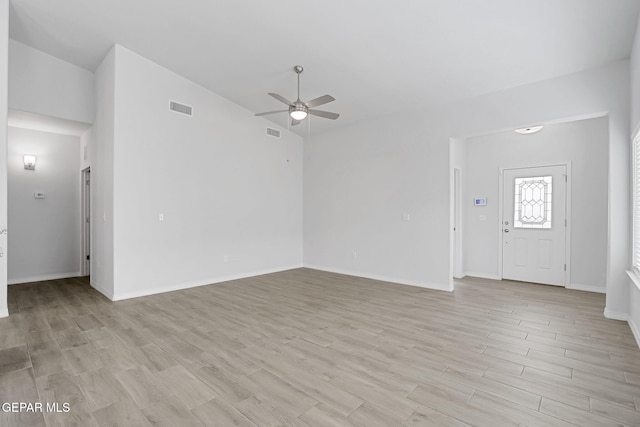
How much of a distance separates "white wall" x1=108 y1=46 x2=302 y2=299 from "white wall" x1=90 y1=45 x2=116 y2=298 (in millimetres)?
201

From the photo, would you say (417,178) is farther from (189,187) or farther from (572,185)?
(189,187)

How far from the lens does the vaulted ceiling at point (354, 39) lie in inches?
129

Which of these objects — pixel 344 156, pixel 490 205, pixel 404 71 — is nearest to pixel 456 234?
pixel 490 205

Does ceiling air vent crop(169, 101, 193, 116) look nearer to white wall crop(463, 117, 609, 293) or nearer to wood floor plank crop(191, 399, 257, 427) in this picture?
wood floor plank crop(191, 399, 257, 427)

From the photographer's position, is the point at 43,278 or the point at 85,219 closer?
the point at 43,278

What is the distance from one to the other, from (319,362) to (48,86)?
5863mm

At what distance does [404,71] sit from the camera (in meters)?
4.50

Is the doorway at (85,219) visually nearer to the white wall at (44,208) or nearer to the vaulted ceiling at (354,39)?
the white wall at (44,208)

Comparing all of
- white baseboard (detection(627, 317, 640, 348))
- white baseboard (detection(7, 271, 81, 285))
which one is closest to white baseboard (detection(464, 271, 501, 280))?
white baseboard (detection(627, 317, 640, 348))

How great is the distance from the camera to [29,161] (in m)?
5.84

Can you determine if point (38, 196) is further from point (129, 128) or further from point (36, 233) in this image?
point (129, 128)

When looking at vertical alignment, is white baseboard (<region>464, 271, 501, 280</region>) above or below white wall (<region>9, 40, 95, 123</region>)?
below

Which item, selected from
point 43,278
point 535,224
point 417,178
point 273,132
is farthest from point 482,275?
point 43,278

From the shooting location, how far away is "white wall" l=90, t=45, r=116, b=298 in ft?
15.6
